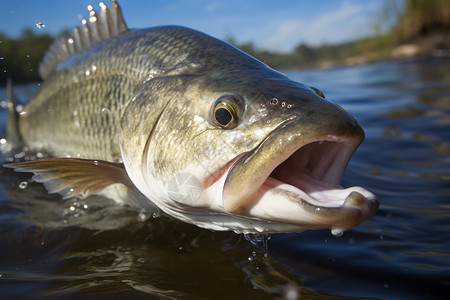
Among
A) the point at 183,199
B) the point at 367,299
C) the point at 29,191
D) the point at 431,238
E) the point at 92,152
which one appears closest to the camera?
the point at 367,299

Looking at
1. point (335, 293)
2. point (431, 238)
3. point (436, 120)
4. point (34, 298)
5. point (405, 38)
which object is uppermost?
point (405, 38)

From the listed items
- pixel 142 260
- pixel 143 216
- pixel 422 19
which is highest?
pixel 422 19

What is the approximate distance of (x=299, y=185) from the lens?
1615 mm

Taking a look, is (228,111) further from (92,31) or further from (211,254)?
(92,31)

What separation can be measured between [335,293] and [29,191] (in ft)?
9.29

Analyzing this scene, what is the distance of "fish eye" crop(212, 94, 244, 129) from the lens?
5.90ft

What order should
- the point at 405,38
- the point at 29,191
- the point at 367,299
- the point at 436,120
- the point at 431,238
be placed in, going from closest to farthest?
1. the point at 367,299
2. the point at 431,238
3. the point at 29,191
4. the point at 436,120
5. the point at 405,38

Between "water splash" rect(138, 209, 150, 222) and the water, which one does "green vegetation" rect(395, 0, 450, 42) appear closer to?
the water

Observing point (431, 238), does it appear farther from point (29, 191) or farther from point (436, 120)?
point (436, 120)

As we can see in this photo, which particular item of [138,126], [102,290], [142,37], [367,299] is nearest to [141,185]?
[138,126]

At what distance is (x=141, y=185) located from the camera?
2312mm

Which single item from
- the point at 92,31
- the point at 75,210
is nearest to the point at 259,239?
the point at 75,210

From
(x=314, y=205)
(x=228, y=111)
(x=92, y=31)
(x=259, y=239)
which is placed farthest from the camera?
(x=92, y=31)

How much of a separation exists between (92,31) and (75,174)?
5.14 feet
